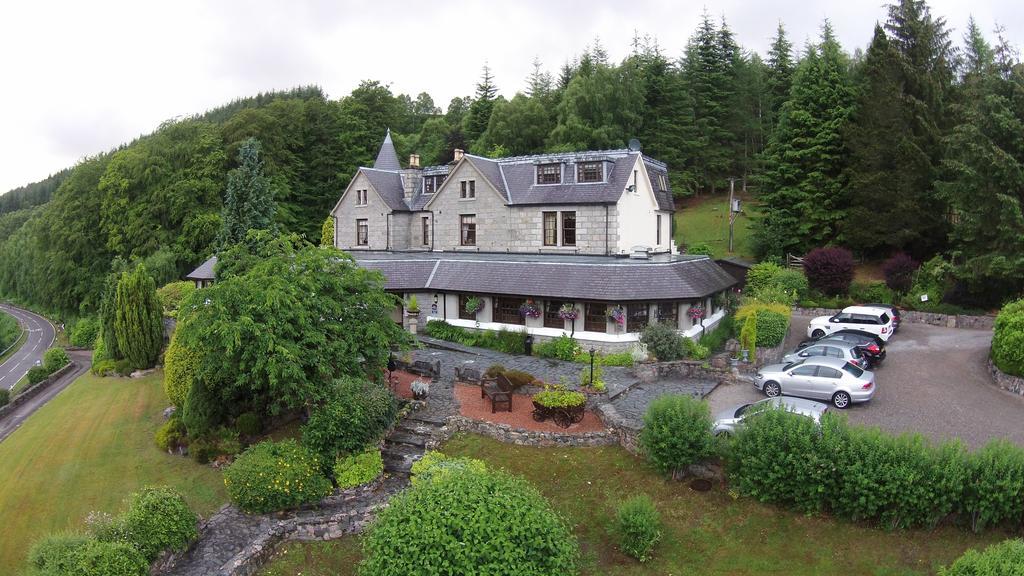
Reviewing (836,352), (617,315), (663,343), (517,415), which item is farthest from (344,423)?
(836,352)

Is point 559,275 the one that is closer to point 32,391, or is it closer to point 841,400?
point 841,400

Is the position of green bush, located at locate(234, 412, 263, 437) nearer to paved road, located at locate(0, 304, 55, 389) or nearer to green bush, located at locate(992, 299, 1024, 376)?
green bush, located at locate(992, 299, 1024, 376)

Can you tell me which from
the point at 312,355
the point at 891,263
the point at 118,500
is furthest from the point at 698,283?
the point at 118,500

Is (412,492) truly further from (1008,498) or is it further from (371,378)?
(1008,498)

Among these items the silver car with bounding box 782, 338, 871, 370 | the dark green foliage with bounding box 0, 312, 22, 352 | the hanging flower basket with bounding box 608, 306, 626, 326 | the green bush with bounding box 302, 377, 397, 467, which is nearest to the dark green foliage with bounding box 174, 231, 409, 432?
the green bush with bounding box 302, 377, 397, 467

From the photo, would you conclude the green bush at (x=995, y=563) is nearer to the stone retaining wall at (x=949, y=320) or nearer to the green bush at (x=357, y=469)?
→ the green bush at (x=357, y=469)

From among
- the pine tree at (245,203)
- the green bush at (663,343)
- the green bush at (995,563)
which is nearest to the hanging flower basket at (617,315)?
the green bush at (663,343)
